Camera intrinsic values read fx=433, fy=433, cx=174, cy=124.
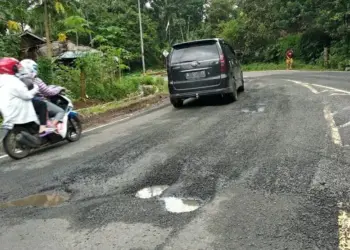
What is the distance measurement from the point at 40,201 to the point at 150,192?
127 centimetres

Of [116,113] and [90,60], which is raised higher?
[90,60]

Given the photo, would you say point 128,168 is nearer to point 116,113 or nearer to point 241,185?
point 241,185

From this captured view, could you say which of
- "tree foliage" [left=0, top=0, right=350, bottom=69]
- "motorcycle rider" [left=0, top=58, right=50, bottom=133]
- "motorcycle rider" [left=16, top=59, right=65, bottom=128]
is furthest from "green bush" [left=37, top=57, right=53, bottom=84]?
"motorcycle rider" [left=0, top=58, right=50, bottom=133]

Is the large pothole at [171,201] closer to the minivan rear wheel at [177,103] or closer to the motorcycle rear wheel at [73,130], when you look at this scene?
the motorcycle rear wheel at [73,130]

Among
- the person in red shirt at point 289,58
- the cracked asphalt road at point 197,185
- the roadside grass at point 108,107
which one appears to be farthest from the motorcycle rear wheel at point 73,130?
the person in red shirt at point 289,58

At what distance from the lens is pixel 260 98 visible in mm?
12594

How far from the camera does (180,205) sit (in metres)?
4.35

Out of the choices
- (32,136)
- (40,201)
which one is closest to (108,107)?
(32,136)

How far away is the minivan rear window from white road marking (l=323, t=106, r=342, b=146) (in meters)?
3.54

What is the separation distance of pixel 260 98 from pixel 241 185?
8.17 meters

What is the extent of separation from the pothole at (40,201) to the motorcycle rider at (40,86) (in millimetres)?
3248

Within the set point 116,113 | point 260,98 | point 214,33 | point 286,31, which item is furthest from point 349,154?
point 214,33

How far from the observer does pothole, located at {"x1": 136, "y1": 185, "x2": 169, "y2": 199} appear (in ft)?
15.5

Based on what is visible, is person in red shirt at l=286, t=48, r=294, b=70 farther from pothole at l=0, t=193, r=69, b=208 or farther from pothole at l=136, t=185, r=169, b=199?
pothole at l=0, t=193, r=69, b=208
